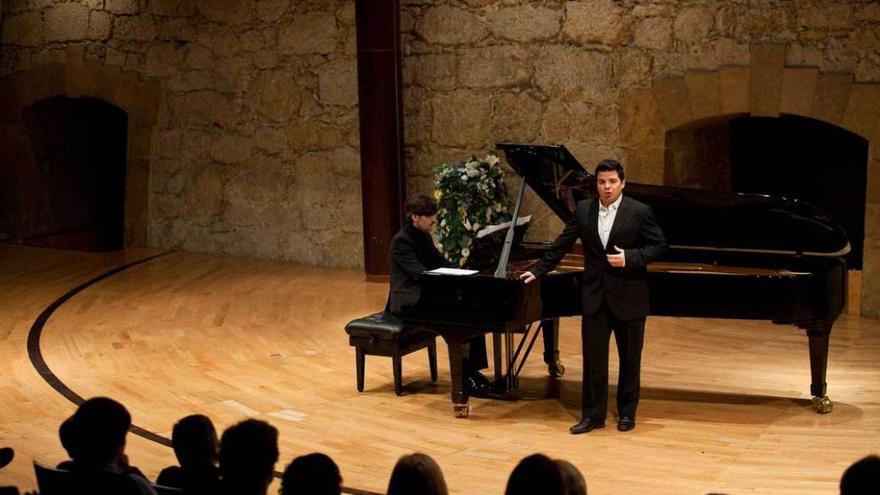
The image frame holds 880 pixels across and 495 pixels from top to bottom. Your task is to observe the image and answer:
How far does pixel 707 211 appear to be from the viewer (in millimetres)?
7676

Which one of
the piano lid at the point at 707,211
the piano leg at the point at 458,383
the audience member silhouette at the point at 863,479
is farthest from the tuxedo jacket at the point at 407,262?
the audience member silhouette at the point at 863,479

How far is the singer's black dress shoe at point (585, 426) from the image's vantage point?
7.11 m

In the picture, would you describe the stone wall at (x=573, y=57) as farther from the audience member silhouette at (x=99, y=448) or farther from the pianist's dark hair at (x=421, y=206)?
the audience member silhouette at (x=99, y=448)

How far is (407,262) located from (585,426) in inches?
55.8

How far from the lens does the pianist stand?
7.78m

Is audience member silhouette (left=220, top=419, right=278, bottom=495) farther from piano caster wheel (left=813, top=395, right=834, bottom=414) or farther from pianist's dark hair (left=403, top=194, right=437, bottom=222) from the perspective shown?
piano caster wheel (left=813, top=395, right=834, bottom=414)

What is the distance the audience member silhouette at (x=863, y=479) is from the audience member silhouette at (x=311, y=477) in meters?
1.30

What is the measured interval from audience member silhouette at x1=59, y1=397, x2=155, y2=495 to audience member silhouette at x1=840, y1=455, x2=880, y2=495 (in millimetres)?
1999

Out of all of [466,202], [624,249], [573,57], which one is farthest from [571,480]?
[573,57]

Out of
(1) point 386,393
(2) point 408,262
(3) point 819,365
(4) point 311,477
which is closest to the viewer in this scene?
(4) point 311,477

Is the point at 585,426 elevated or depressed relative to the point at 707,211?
depressed

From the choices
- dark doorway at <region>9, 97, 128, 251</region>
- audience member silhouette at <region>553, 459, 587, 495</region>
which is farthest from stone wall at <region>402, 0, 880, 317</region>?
audience member silhouette at <region>553, 459, 587, 495</region>

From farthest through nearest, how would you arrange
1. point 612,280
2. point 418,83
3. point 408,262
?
point 418,83, point 408,262, point 612,280

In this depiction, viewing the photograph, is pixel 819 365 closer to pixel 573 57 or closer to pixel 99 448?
pixel 573 57
